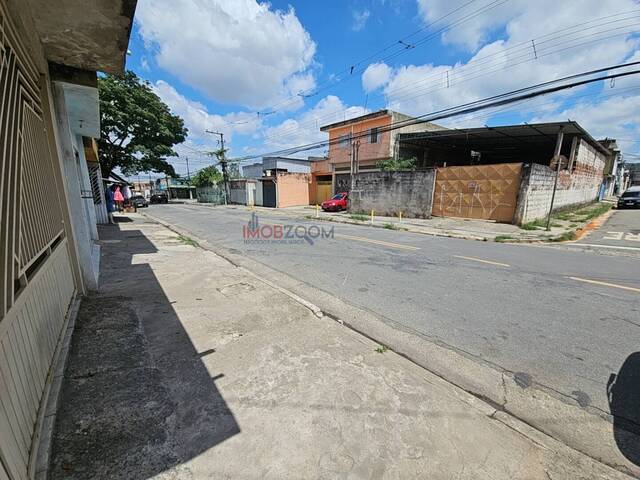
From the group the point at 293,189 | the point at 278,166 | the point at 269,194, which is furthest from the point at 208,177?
the point at 293,189

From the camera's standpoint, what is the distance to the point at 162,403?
2.29 meters

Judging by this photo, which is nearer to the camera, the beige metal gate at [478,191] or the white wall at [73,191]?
the white wall at [73,191]

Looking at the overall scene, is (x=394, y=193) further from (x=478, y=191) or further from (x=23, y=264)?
(x=23, y=264)

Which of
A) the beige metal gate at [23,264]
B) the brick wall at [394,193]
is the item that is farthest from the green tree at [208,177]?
the beige metal gate at [23,264]

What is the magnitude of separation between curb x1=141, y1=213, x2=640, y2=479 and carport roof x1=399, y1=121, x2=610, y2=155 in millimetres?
17348

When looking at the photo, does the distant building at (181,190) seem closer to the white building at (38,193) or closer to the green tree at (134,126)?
the green tree at (134,126)

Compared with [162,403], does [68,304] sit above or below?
above

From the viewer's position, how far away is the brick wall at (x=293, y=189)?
27.5 meters

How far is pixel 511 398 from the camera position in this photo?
247 cm

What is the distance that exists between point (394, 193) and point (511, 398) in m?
15.4

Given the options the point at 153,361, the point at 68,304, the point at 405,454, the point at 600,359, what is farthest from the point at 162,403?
the point at 600,359

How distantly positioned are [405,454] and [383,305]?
99.0 inches

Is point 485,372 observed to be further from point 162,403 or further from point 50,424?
point 50,424

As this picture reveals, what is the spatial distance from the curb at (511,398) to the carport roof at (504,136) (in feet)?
56.9
